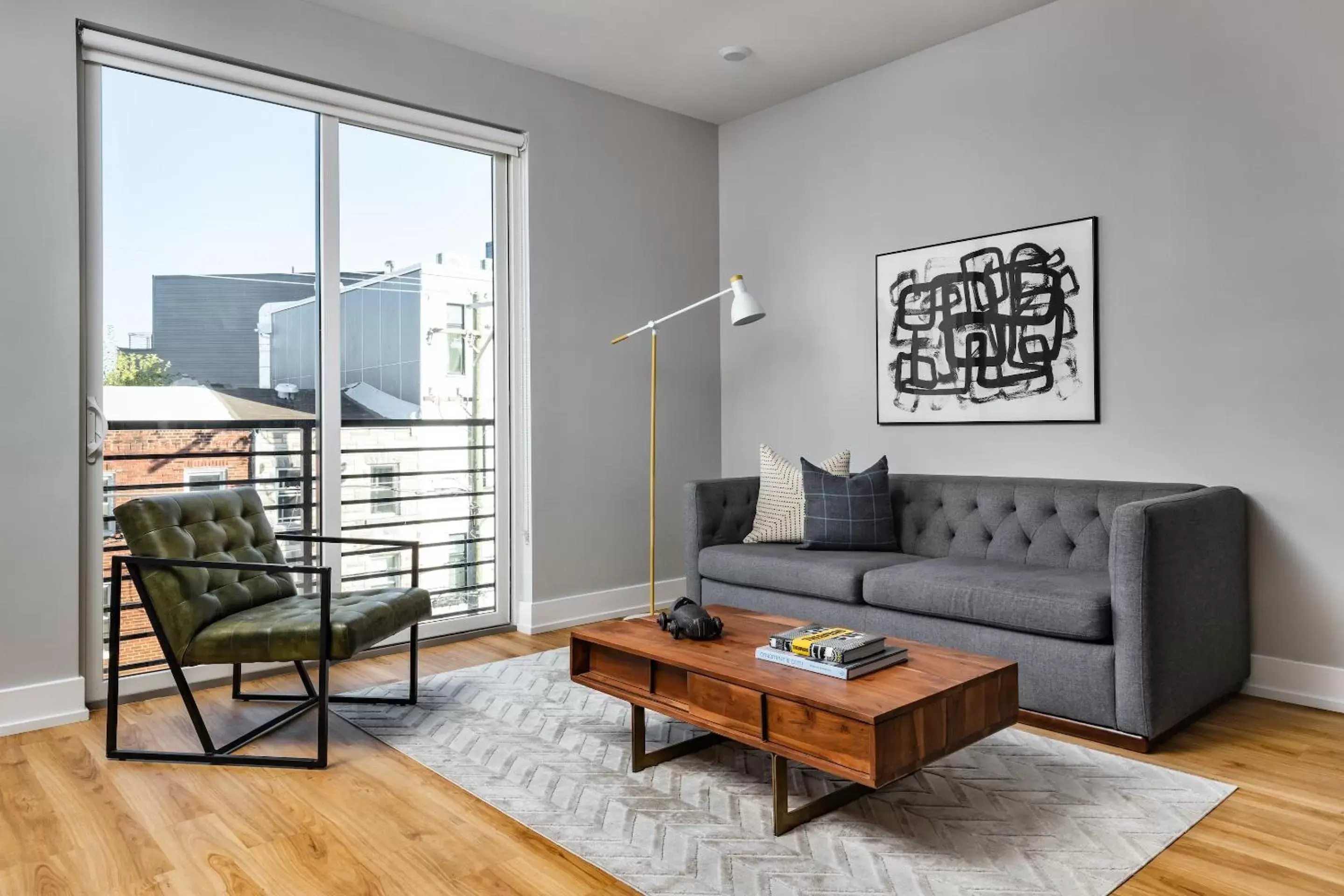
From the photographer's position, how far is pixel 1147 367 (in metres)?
3.51

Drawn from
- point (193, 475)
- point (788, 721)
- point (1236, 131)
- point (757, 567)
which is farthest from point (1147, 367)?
point (193, 475)

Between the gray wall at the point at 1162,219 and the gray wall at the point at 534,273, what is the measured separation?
3.10ft

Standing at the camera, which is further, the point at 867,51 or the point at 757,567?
the point at 867,51

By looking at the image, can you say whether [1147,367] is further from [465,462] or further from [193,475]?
[193,475]

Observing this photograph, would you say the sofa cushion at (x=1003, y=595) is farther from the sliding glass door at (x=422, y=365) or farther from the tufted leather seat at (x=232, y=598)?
the sliding glass door at (x=422, y=365)

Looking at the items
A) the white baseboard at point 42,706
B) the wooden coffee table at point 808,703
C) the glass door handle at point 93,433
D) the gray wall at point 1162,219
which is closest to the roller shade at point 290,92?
the glass door handle at point 93,433

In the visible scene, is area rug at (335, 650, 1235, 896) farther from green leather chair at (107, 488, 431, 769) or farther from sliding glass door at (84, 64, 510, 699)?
sliding glass door at (84, 64, 510, 699)

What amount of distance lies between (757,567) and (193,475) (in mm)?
2350

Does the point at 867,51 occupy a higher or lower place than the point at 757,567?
higher

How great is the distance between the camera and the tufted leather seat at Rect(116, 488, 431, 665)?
269 cm

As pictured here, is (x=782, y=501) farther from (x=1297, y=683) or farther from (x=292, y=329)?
Result: (x=292, y=329)

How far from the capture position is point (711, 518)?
13.8ft

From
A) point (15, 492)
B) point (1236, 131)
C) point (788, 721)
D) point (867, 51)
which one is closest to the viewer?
point (788, 721)

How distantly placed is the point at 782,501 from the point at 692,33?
2.21 metres
